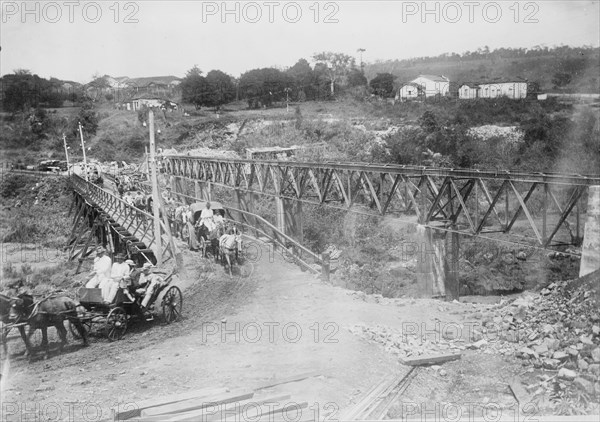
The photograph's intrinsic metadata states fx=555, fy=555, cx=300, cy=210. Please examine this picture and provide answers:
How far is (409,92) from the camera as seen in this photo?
260 feet

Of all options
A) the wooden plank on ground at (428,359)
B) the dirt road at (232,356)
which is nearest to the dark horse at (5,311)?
the dirt road at (232,356)

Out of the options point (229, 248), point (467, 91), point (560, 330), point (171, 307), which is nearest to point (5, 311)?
point (171, 307)

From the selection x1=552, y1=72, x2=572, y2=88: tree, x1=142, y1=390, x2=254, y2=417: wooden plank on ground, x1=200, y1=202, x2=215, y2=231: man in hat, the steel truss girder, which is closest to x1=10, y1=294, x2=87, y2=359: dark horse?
x1=142, y1=390, x2=254, y2=417: wooden plank on ground

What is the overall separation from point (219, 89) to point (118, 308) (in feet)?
242

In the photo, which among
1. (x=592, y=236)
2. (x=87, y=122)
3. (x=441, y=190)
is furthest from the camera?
(x=87, y=122)

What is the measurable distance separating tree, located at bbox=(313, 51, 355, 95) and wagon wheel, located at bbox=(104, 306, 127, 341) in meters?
82.5

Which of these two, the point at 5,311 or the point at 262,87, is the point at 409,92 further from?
the point at 5,311

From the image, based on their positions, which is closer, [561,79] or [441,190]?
[441,190]

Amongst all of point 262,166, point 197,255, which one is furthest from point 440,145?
point 197,255

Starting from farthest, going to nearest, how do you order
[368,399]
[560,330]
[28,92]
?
[28,92]
[560,330]
[368,399]

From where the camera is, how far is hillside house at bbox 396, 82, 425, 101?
76750mm

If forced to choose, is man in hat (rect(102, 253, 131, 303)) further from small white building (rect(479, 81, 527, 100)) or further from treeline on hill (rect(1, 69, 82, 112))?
treeline on hill (rect(1, 69, 82, 112))

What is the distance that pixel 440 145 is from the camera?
4691 cm

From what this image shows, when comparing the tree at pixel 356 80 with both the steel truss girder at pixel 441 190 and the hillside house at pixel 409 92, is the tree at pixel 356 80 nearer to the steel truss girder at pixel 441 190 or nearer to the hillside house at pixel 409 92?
the hillside house at pixel 409 92
